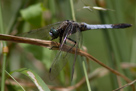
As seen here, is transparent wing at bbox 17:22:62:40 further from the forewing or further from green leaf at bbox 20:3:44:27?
the forewing

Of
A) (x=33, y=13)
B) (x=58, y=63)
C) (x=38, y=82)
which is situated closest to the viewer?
(x=38, y=82)

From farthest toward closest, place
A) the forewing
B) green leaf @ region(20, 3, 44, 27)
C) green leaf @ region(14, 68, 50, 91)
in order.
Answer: green leaf @ region(20, 3, 44, 27) < the forewing < green leaf @ region(14, 68, 50, 91)

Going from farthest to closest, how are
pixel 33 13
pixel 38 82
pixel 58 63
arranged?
pixel 33 13, pixel 58 63, pixel 38 82

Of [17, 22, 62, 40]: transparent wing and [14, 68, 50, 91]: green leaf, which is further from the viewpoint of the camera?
[17, 22, 62, 40]: transparent wing

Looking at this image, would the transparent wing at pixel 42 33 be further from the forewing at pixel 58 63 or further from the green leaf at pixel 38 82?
the green leaf at pixel 38 82

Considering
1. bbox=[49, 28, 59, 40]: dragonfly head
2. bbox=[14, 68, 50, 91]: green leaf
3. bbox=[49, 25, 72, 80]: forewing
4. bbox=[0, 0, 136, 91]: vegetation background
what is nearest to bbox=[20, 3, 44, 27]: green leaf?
bbox=[0, 0, 136, 91]: vegetation background

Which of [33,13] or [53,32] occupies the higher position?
[33,13]

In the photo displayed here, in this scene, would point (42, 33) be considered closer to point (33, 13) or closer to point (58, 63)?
point (33, 13)

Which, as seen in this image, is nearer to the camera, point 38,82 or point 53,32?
point 38,82

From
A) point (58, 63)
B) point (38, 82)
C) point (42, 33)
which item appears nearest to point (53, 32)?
point (42, 33)

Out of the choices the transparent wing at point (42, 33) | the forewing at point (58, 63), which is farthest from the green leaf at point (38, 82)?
the transparent wing at point (42, 33)

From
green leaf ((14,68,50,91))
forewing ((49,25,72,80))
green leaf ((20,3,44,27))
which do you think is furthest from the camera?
green leaf ((20,3,44,27))
